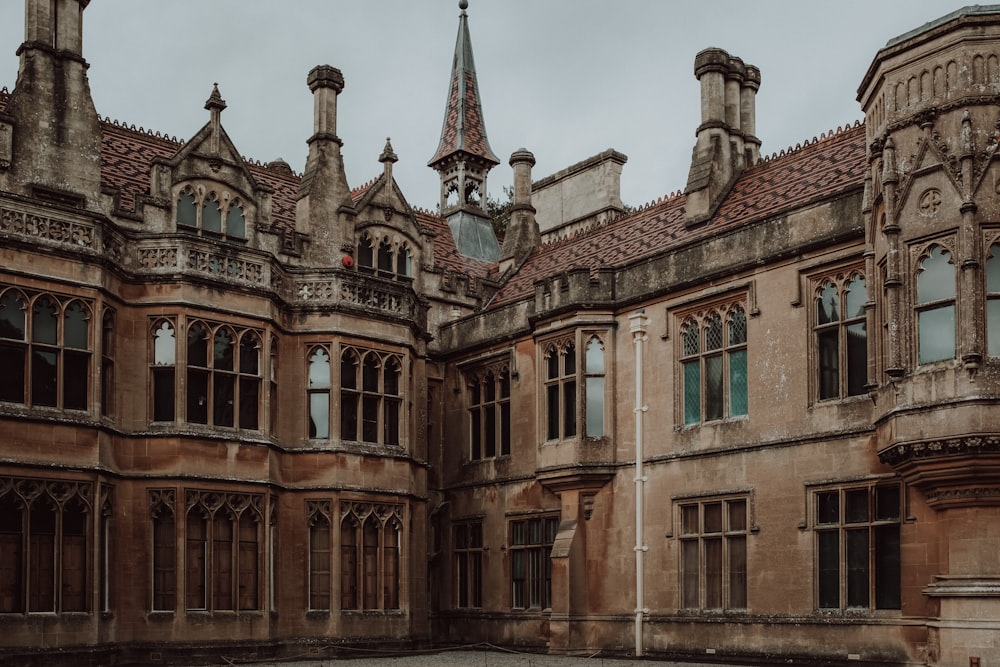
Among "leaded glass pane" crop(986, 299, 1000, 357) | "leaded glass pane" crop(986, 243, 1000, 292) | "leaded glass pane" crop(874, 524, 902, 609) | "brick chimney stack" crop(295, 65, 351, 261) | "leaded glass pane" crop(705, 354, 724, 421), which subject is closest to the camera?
"leaded glass pane" crop(986, 299, 1000, 357)

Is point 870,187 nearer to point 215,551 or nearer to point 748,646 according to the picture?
point 748,646

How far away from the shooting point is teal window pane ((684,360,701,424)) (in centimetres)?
2236

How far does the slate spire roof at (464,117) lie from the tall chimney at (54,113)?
15.0m

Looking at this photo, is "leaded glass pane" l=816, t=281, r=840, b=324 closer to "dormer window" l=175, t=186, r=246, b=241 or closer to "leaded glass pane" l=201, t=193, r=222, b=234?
"dormer window" l=175, t=186, r=246, b=241

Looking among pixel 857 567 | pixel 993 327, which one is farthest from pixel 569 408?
pixel 993 327

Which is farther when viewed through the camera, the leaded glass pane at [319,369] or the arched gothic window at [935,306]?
the leaded glass pane at [319,369]

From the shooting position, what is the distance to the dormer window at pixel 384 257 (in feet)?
88.1

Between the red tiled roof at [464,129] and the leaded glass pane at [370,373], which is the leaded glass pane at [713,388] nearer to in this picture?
the leaded glass pane at [370,373]

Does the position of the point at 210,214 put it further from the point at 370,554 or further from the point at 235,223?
the point at 370,554

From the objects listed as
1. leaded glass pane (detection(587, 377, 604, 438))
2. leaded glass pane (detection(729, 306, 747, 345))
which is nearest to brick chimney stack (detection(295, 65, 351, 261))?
leaded glass pane (detection(587, 377, 604, 438))

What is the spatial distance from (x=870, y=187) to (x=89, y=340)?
40.4 feet

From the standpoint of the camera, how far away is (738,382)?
21.6m

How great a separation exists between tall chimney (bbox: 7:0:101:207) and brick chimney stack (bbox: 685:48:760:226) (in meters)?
11.2

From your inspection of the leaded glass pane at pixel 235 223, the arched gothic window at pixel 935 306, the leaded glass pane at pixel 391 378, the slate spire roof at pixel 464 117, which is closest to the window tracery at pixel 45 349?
the leaded glass pane at pixel 235 223
